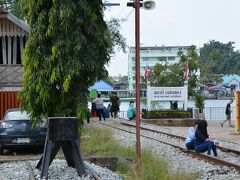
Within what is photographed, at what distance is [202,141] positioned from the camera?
16141 millimetres

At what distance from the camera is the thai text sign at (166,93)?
Result: 38969 millimetres

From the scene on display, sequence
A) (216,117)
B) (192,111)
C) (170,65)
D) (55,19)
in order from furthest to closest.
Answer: (170,65) → (216,117) → (192,111) → (55,19)

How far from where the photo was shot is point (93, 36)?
1236 cm

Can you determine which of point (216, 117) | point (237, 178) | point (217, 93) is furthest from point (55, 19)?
point (217, 93)

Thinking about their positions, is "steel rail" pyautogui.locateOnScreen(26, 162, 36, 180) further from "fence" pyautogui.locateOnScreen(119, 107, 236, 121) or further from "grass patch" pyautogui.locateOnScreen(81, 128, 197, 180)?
"fence" pyautogui.locateOnScreen(119, 107, 236, 121)

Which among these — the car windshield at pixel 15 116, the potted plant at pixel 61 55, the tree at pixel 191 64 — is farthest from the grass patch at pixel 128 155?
the tree at pixel 191 64

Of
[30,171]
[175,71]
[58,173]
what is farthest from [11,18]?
[175,71]

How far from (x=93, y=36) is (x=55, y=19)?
1.01m

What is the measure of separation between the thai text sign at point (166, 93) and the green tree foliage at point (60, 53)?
26477mm

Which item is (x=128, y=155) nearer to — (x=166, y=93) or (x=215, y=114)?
(x=166, y=93)

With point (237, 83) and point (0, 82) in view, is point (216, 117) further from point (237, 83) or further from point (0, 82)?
point (237, 83)

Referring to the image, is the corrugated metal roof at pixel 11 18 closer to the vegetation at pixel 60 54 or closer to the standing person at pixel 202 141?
the standing person at pixel 202 141

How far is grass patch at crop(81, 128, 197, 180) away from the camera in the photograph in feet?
35.0

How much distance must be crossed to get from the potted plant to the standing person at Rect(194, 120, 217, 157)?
4.30m
